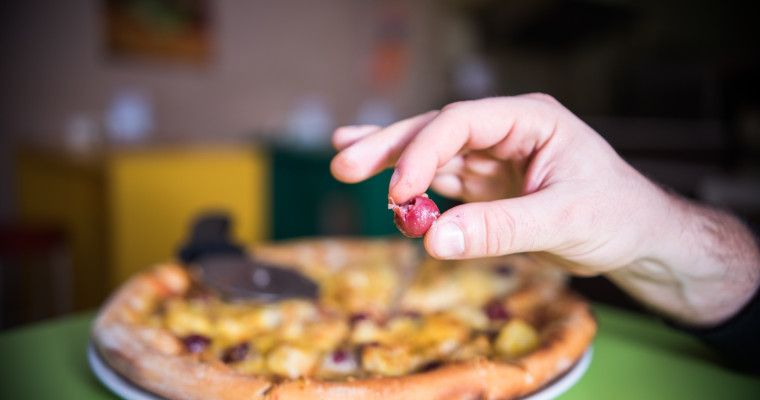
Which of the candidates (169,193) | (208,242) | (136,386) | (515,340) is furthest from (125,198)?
(515,340)

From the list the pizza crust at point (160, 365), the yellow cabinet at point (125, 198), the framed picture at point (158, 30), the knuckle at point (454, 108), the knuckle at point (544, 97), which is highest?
the framed picture at point (158, 30)

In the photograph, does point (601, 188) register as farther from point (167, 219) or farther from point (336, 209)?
point (336, 209)

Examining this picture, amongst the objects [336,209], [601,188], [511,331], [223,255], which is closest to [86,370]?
[223,255]

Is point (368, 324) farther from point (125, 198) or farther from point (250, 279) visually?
point (125, 198)

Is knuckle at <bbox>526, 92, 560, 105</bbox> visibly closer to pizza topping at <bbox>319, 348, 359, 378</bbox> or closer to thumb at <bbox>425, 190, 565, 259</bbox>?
thumb at <bbox>425, 190, 565, 259</bbox>

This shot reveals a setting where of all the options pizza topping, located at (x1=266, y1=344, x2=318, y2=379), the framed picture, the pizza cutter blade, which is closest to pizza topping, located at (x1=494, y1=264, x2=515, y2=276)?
the pizza cutter blade

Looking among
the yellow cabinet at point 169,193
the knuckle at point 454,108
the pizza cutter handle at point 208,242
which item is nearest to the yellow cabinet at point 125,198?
the yellow cabinet at point 169,193

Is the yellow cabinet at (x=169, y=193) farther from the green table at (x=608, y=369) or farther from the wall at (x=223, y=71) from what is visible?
the green table at (x=608, y=369)

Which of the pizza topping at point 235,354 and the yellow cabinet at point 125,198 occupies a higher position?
the pizza topping at point 235,354
